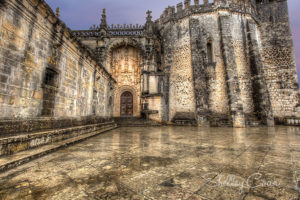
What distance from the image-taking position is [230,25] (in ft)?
41.6

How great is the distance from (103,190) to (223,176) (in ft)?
4.90

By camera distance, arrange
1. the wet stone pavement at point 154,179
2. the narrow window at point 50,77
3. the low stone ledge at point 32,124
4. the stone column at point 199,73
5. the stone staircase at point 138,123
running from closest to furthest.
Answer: the wet stone pavement at point 154,179 → the low stone ledge at point 32,124 → the narrow window at point 50,77 → the stone staircase at point 138,123 → the stone column at point 199,73

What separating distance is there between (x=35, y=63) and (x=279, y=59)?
61.8ft

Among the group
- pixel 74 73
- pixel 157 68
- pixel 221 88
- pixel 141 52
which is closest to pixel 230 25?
pixel 221 88

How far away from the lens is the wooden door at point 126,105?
13.9 metres

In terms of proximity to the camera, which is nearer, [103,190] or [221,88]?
[103,190]

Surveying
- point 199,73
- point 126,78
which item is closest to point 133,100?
point 126,78

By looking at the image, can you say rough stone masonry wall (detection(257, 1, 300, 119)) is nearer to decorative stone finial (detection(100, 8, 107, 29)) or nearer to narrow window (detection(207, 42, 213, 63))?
narrow window (detection(207, 42, 213, 63))

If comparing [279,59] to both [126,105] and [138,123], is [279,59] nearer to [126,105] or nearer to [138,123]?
[138,123]

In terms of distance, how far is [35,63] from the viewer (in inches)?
135

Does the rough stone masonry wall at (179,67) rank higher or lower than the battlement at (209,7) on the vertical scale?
lower

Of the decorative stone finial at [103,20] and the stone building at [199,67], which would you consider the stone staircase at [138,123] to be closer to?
the stone building at [199,67]

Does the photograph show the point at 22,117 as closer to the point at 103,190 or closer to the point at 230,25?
the point at 103,190

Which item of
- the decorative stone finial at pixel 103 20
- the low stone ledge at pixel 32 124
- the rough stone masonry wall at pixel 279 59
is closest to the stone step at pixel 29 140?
the low stone ledge at pixel 32 124
